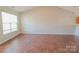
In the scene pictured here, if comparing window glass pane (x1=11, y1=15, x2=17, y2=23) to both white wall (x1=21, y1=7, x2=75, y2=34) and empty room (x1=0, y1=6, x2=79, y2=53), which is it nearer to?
empty room (x1=0, y1=6, x2=79, y2=53)

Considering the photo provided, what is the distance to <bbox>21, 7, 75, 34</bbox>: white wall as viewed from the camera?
147 centimetres

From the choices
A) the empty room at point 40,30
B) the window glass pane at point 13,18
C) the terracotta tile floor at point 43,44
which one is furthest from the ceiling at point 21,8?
the terracotta tile floor at point 43,44

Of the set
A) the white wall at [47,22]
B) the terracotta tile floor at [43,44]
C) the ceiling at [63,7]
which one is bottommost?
the terracotta tile floor at [43,44]

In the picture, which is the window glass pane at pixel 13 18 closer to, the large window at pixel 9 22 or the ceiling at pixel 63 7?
the large window at pixel 9 22

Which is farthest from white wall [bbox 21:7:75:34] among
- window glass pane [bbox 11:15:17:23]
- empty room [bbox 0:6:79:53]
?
window glass pane [bbox 11:15:17:23]

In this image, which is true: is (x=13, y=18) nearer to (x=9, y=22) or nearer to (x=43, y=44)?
(x=9, y=22)

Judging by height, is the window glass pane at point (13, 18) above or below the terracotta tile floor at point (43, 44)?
above

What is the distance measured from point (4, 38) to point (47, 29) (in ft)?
2.15

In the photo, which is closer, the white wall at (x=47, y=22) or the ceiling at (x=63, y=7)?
the ceiling at (x=63, y=7)

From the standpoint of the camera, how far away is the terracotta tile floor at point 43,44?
145cm

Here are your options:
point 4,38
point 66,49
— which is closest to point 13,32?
point 4,38

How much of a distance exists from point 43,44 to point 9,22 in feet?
2.01

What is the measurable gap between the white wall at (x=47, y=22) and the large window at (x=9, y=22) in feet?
Answer: 0.41
